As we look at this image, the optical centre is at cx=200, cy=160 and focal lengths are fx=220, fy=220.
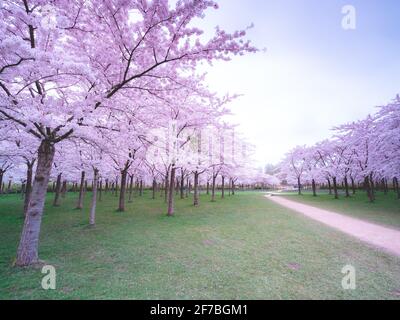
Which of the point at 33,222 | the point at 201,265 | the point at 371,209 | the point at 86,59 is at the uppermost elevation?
the point at 86,59

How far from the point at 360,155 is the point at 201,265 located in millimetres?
31018

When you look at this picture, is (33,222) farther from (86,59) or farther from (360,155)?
(360,155)

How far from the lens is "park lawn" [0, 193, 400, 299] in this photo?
4.80 m

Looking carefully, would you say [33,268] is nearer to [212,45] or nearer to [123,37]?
[123,37]

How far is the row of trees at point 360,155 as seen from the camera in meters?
17.5

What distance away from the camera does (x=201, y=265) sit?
249 inches

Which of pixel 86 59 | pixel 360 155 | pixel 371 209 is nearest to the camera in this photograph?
pixel 86 59

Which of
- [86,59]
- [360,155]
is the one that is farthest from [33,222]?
[360,155]

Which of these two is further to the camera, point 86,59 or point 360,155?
point 360,155

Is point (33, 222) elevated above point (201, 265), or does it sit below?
above

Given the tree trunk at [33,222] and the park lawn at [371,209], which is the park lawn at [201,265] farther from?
the park lawn at [371,209]

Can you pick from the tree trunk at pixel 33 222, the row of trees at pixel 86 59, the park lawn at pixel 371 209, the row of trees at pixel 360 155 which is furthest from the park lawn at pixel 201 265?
the row of trees at pixel 360 155

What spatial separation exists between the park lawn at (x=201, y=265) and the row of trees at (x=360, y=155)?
12.7 metres

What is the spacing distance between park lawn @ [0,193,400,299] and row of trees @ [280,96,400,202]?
12662mm
